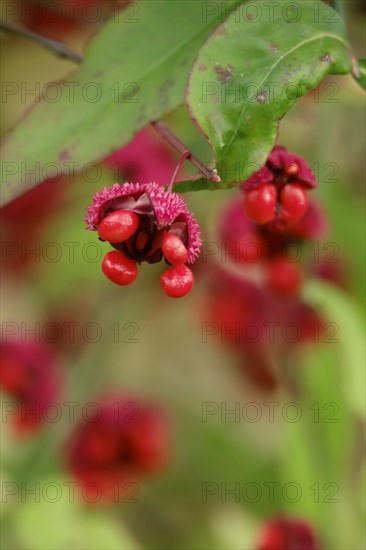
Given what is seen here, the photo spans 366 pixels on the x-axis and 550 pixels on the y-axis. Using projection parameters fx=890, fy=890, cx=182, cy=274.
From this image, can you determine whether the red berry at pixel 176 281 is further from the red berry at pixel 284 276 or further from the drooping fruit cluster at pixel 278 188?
the red berry at pixel 284 276

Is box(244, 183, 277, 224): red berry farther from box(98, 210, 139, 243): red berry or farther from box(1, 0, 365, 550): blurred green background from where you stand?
box(1, 0, 365, 550): blurred green background

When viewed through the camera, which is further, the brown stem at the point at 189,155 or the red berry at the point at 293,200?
the red berry at the point at 293,200

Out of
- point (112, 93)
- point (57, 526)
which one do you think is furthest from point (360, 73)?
point (57, 526)

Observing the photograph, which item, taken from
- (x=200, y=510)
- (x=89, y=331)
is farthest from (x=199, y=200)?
(x=200, y=510)

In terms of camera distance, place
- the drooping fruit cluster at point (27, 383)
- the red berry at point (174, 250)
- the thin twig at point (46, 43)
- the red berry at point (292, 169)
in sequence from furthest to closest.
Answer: the drooping fruit cluster at point (27, 383) → the thin twig at point (46, 43) → the red berry at point (292, 169) → the red berry at point (174, 250)

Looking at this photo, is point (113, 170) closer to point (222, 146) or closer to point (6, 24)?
point (6, 24)

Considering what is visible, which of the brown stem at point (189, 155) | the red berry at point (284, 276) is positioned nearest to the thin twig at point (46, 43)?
the brown stem at point (189, 155)

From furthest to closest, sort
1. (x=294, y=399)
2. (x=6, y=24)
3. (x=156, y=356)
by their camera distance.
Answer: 1. (x=156, y=356)
2. (x=294, y=399)
3. (x=6, y=24)

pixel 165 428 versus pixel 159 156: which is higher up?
pixel 159 156
